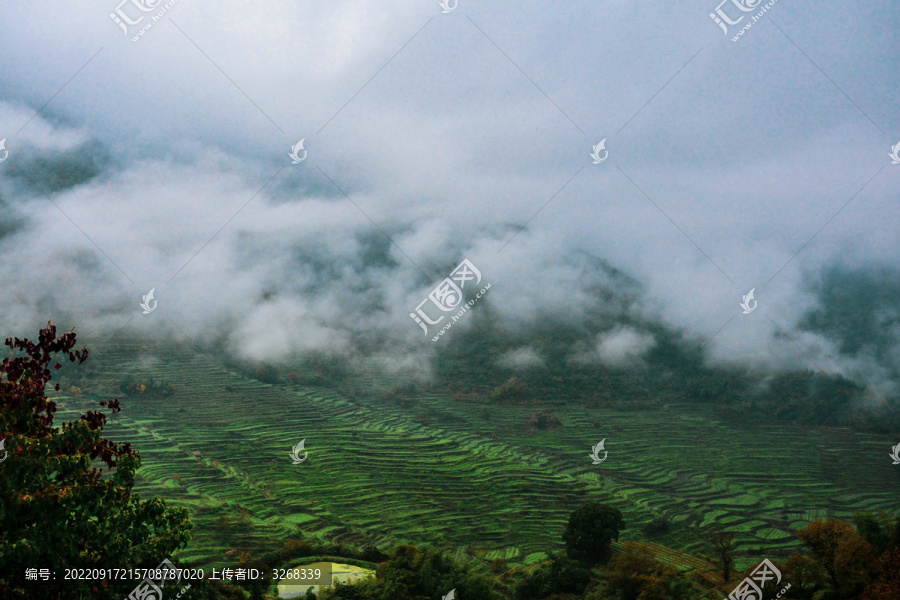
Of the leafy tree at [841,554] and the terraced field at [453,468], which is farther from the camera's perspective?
the terraced field at [453,468]

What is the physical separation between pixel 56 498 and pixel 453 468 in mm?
73967

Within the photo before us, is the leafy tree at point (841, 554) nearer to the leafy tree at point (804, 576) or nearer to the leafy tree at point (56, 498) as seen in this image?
the leafy tree at point (804, 576)

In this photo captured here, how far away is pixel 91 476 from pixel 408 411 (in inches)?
3414

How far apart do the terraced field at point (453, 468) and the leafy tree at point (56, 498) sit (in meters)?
49.8

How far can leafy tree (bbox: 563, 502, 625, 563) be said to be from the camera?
1855 inches

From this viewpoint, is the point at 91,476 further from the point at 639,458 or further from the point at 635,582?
the point at 639,458

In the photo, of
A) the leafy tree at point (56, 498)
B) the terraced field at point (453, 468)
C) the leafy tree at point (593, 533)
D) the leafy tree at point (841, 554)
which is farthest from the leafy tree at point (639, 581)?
the terraced field at point (453, 468)

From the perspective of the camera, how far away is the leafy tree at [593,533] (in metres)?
47.1

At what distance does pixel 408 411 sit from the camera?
98.1 metres

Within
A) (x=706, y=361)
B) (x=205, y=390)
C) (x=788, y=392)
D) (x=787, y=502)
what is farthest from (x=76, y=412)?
(x=788, y=392)

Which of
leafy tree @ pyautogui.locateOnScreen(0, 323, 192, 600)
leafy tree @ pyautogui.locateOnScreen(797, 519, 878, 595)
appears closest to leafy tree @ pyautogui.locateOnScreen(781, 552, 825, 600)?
leafy tree @ pyautogui.locateOnScreen(797, 519, 878, 595)

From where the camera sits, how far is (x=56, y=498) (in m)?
11.2

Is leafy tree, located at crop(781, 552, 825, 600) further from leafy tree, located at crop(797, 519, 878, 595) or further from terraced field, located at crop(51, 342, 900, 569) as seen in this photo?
terraced field, located at crop(51, 342, 900, 569)

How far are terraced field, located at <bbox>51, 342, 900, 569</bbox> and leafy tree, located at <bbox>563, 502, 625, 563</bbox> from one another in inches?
550
